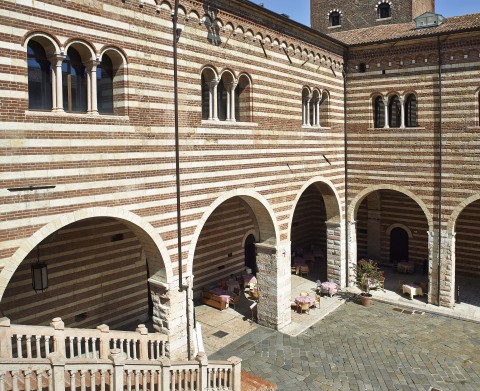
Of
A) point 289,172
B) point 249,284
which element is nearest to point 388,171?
point 289,172

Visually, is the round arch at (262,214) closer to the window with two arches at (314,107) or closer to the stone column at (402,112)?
the window with two arches at (314,107)

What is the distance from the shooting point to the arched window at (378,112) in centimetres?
1878

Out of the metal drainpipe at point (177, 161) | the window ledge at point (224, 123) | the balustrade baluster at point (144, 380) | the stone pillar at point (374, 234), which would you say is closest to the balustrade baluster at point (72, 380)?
the balustrade baluster at point (144, 380)

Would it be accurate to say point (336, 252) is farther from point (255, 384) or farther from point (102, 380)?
point (102, 380)

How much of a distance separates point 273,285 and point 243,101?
6060 millimetres

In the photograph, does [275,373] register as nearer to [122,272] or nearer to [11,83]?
[122,272]

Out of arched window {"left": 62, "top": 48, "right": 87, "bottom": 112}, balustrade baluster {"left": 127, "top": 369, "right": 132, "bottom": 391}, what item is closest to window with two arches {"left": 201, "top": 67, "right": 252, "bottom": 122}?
arched window {"left": 62, "top": 48, "right": 87, "bottom": 112}

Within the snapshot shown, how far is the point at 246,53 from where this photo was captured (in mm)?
13398

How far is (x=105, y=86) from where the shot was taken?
982 centimetres

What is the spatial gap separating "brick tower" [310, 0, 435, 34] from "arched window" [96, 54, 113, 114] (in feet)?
64.5

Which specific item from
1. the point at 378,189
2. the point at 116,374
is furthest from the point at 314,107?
the point at 116,374

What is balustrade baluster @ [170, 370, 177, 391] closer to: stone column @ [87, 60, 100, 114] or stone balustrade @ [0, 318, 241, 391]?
stone balustrade @ [0, 318, 241, 391]

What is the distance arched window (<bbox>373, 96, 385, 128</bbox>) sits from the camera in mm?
18781

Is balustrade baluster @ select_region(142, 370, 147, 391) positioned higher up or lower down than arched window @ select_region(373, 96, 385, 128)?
lower down
